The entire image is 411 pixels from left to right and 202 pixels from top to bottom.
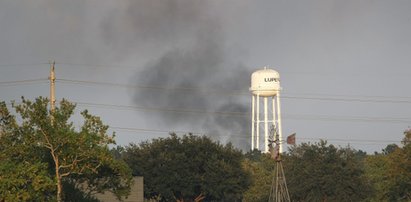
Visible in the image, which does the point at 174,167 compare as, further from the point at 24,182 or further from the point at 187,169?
the point at 24,182

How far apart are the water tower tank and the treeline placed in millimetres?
20520

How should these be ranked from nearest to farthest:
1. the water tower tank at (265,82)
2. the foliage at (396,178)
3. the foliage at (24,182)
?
the foliage at (24,182), the foliage at (396,178), the water tower tank at (265,82)

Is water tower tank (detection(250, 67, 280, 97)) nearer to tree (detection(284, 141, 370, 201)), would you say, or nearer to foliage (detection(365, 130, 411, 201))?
foliage (detection(365, 130, 411, 201))

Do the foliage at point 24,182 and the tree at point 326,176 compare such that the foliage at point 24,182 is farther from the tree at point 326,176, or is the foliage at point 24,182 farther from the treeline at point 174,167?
the tree at point 326,176

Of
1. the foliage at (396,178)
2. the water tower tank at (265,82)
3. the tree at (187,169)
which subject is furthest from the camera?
the water tower tank at (265,82)

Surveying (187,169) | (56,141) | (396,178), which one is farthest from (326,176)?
(56,141)

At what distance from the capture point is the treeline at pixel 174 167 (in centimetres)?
6131

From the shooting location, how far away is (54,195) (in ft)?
210

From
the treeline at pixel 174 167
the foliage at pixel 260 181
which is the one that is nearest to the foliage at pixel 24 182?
the treeline at pixel 174 167

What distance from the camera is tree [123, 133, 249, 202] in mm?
104062

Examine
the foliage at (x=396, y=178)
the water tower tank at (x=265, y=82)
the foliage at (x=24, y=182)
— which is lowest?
the foliage at (x=24, y=182)

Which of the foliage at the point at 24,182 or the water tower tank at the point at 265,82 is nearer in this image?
the foliage at the point at 24,182

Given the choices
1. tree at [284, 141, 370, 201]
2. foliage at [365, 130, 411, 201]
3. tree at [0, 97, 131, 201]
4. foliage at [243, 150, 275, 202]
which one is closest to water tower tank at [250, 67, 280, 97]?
foliage at [243, 150, 275, 202]

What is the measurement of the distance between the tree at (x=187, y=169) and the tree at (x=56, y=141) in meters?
39.6
